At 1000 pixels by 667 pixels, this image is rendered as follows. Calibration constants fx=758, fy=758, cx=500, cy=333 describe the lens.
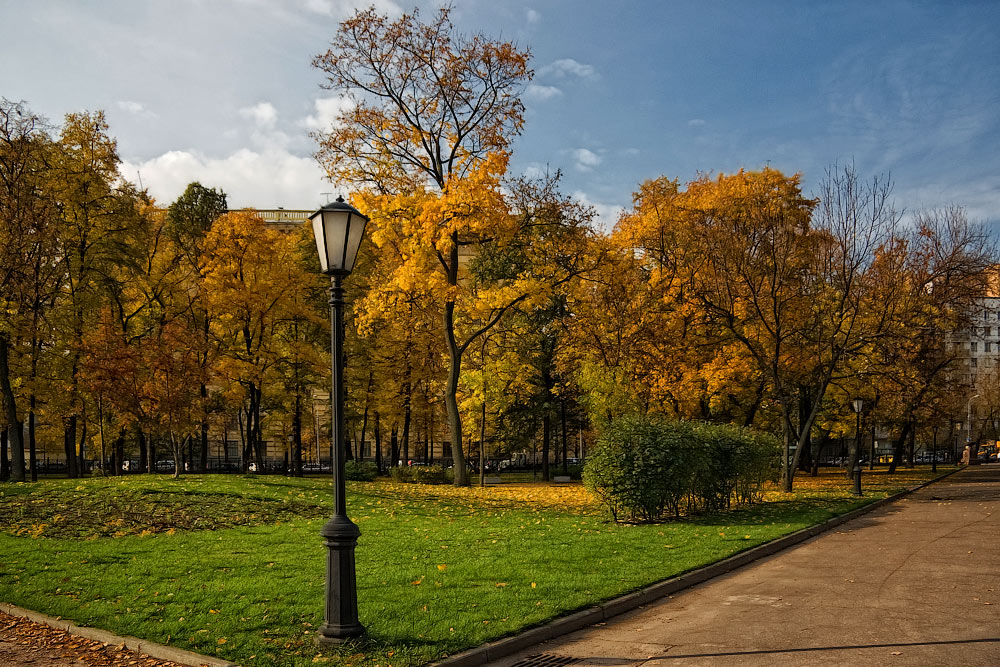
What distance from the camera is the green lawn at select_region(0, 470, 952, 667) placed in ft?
25.3

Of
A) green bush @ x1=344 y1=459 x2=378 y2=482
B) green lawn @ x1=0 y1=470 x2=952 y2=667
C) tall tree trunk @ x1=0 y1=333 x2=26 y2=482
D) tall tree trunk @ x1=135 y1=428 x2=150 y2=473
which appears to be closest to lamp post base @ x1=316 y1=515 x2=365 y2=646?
green lawn @ x1=0 y1=470 x2=952 y2=667

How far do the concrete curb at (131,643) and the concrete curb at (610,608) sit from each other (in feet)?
6.83

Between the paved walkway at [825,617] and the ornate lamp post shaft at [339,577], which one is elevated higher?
the ornate lamp post shaft at [339,577]

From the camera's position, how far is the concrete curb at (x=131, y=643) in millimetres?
6730

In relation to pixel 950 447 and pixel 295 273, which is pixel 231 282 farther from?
pixel 950 447

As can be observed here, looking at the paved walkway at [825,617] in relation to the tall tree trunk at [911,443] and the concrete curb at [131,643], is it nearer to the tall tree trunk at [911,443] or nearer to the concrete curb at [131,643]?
the concrete curb at [131,643]

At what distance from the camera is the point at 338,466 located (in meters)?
7.50

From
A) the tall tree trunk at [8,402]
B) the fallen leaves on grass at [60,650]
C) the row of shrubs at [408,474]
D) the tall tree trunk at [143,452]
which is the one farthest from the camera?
the tall tree trunk at [143,452]

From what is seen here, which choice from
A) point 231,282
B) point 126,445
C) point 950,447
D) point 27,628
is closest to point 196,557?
point 27,628

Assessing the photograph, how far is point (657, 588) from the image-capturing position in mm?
10031

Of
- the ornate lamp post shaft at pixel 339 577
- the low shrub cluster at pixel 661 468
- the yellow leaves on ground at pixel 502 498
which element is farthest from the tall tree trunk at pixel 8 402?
the ornate lamp post shaft at pixel 339 577

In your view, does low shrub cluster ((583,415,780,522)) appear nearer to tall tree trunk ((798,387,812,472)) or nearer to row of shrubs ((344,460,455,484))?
row of shrubs ((344,460,455,484))

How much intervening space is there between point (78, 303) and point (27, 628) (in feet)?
86.3

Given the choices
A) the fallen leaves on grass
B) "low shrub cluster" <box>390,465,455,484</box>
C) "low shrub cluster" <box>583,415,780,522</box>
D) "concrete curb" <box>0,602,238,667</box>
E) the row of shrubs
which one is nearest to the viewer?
"concrete curb" <box>0,602,238,667</box>
